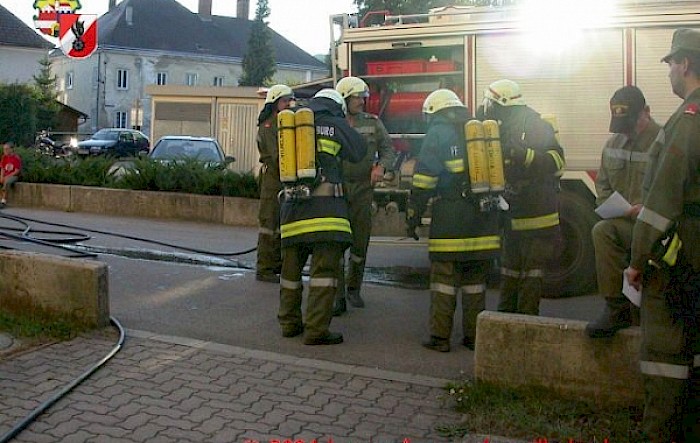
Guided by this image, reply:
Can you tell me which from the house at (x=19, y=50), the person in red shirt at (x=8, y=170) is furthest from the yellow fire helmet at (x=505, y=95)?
the house at (x=19, y=50)

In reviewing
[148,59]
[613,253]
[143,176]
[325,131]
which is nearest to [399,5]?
[148,59]


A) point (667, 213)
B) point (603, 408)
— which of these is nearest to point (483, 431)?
point (603, 408)

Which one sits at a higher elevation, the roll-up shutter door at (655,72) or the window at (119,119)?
the window at (119,119)

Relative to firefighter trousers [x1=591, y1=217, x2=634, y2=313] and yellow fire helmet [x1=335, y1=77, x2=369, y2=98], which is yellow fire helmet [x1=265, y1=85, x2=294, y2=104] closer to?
yellow fire helmet [x1=335, y1=77, x2=369, y2=98]

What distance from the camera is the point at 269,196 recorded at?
8586mm

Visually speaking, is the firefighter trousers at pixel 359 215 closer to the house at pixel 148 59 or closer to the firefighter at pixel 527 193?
the firefighter at pixel 527 193

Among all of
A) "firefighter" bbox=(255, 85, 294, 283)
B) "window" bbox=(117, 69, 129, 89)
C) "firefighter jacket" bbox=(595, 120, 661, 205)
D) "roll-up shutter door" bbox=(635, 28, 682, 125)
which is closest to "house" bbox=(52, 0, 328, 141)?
"window" bbox=(117, 69, 129, 89)

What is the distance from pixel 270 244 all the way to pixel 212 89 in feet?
45.8

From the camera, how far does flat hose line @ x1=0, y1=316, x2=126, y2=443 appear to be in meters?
4.46

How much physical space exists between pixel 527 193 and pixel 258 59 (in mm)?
63297

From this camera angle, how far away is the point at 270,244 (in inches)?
341

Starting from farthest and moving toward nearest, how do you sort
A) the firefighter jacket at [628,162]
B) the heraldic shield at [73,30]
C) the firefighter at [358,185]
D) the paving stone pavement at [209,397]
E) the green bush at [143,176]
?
the heraldic shield at [73,30] < the green bush at [143,176] < the firefighter at [358,185] < the firefighter jacket at [628,162] < the paving stone pavement at [209,397]

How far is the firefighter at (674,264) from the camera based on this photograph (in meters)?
3.87

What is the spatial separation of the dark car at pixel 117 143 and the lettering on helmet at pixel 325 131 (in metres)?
31.6
